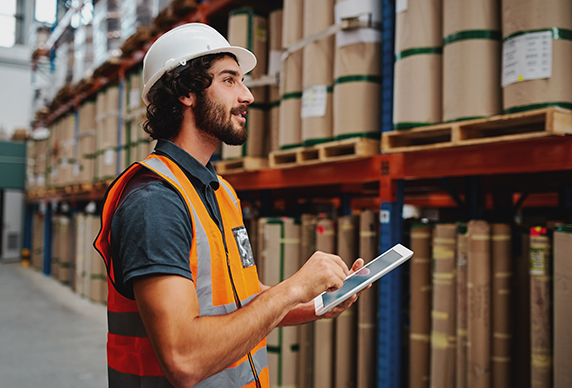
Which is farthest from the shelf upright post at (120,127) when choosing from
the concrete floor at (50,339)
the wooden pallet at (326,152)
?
the wooden pallet at (326,152)

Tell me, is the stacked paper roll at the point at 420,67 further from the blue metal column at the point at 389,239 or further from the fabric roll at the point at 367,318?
the fabric roll at the point at 367,318

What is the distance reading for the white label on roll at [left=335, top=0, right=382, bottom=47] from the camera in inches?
115

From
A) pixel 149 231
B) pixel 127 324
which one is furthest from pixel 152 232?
pixel 127 324

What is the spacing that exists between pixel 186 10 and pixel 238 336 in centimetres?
450

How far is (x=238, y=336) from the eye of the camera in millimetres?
1224

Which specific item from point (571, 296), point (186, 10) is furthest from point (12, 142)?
point (571, 296)

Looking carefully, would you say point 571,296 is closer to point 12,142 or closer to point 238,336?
point 238,336

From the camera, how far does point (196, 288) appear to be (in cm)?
133

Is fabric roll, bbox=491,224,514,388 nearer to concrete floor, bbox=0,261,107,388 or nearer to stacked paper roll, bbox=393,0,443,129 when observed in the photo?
stacked paper roll, bbox=393,0,443,129

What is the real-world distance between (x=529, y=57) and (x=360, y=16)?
1179 millimetres

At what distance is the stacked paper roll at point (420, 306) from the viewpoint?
2.84m

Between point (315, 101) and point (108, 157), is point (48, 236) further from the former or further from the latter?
point (315, 101)

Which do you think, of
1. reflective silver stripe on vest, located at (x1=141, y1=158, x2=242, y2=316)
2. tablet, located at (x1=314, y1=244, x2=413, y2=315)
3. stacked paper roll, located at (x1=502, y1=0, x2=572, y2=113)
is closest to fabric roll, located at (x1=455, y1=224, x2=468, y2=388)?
stacked paper roll, located at (x1=502, y1=0, x2=572, y2=113)

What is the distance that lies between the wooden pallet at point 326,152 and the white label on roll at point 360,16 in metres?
0.67
